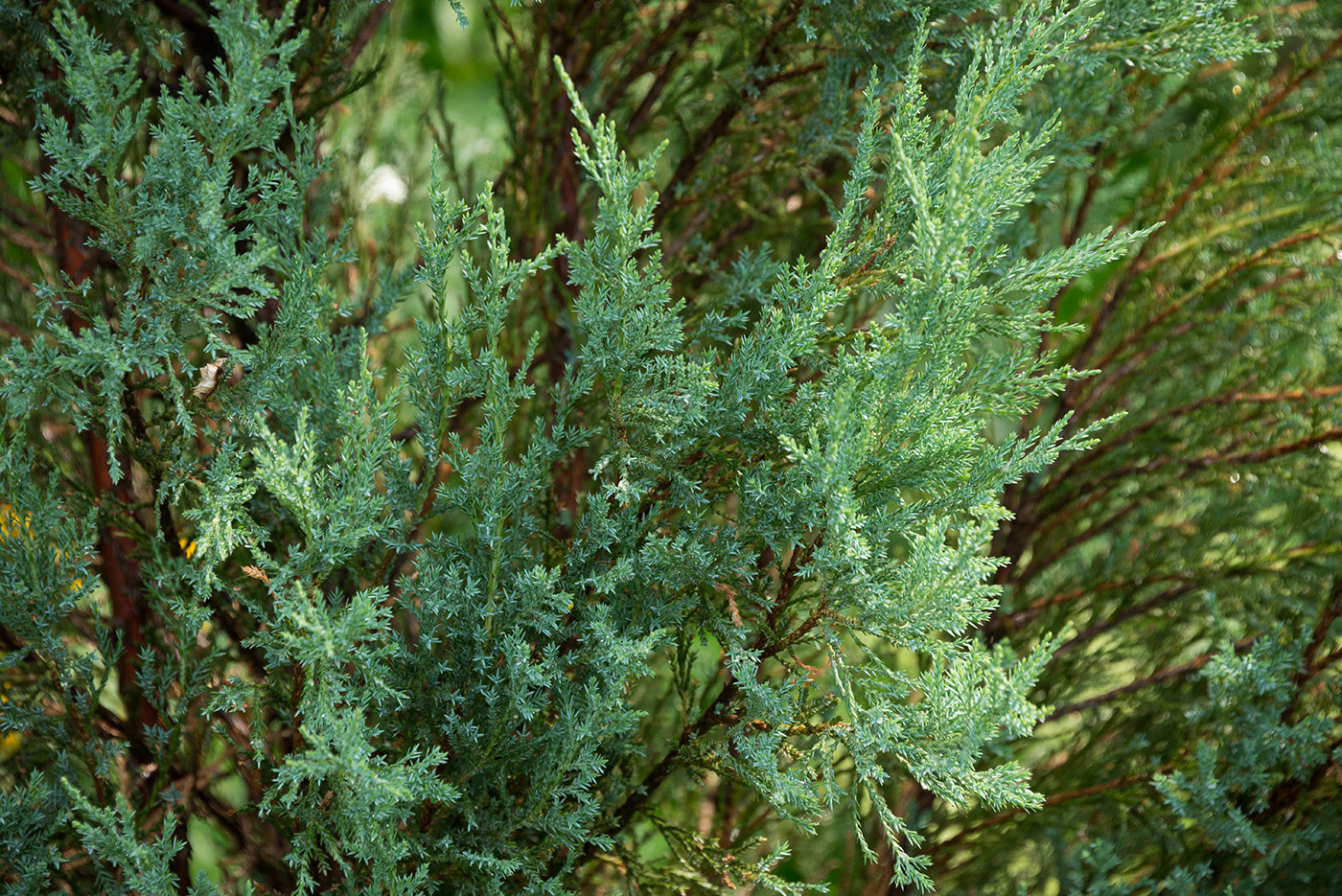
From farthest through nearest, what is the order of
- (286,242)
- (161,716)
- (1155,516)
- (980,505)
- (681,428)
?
(1155,516) → (161,716) → (286,242) → (681,428) → (980,505)

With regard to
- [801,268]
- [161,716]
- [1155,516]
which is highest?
[801,268]

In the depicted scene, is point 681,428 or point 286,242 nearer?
point 681,428

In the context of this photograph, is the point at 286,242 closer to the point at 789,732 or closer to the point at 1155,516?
the point at 789,732

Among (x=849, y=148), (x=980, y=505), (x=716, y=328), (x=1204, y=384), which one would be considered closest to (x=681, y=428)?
(x=716, y=328)

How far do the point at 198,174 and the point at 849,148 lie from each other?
47.3 inches

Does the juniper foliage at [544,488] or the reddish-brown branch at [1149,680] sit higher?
the juniper foliage at [544,488]

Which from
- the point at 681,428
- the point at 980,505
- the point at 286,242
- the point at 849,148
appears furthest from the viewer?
the point at 849,148

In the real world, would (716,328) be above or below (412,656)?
above

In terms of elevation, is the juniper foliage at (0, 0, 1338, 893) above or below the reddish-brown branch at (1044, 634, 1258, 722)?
above

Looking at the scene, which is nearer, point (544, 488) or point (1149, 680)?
point (544, 488)

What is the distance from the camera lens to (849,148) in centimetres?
188

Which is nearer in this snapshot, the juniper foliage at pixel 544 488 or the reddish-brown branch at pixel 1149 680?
the juniper foliage at pixel 544 488

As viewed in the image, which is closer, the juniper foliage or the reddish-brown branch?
the juniper foliage

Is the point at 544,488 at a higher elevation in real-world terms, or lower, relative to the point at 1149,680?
higher
